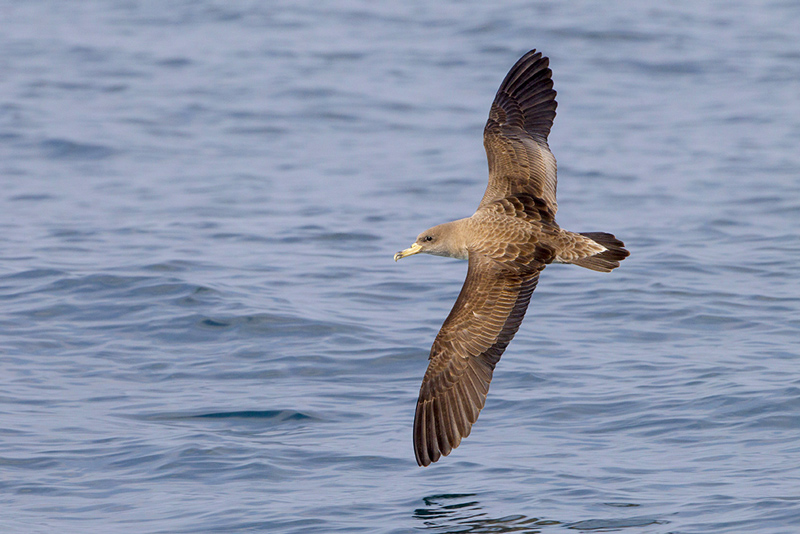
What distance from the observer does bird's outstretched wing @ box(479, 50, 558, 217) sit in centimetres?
802

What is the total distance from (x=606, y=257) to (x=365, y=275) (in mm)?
3653

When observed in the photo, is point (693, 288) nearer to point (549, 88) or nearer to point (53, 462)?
point (549, 88)

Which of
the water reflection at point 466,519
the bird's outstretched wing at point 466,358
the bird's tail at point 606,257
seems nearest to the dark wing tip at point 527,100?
the bird's tail at point 606,257

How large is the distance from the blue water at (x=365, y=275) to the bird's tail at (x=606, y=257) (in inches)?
44.2

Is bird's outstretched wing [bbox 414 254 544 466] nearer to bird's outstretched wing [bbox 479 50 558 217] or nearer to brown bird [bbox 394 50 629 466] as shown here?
brown bird [bbox 394 50 629 466]

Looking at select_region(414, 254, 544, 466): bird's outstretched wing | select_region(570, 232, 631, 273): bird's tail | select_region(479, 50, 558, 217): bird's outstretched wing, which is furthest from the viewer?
select_region(479, 50, 558, 217): bird's outstretched wing

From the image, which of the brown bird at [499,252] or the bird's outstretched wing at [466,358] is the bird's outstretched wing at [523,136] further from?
the bird's outstretched wing at [466,358]

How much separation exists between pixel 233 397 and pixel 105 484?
1.43 m

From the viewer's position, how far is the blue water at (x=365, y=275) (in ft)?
22.4

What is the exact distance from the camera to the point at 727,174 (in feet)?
44.1

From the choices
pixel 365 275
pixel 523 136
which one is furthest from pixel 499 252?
pixel 365 275

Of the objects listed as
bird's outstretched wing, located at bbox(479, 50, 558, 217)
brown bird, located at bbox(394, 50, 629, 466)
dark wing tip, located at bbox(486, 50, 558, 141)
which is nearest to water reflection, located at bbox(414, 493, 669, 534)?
brown bird, located at bbox(394, 50, 629, 466)

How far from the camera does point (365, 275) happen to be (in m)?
10.6

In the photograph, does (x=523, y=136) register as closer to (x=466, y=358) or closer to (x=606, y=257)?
(x=606, y=257)
